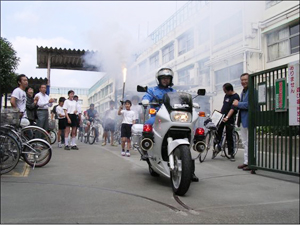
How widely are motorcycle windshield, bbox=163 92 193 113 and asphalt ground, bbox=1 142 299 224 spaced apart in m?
1.05

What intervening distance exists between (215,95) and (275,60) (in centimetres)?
402

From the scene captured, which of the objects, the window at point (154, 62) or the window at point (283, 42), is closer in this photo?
the window at point (283, 42)

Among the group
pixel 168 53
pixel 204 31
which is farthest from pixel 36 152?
pixel 168 53

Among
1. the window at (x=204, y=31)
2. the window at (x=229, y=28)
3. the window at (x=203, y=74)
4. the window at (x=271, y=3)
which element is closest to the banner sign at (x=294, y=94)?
the window at (x=204, y=31)

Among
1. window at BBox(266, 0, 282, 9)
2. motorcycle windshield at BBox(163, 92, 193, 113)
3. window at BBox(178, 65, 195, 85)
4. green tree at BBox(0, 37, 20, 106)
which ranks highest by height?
window at BBox(266, 0, 282, 9)

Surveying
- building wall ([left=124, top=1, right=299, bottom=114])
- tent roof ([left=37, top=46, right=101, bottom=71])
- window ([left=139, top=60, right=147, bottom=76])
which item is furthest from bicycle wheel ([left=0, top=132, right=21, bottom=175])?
window ([left=139, top=60, right=147, bottom=76])

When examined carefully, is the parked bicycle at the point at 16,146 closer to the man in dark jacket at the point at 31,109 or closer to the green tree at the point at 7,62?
the man in dark jacket at the point at 31,109

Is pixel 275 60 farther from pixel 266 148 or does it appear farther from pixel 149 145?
pixel 149 145

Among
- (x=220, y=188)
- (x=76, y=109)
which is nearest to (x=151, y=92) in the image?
(x=220, y=188)

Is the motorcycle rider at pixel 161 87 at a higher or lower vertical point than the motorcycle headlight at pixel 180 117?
higher

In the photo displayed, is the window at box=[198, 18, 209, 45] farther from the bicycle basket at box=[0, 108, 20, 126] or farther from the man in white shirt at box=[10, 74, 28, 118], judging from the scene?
the bicycle basket at box=[0, 108, 20, 126]

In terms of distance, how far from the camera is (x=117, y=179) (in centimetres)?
421

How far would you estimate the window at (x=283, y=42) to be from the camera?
559 inches

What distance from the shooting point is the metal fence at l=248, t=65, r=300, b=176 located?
4.09m
